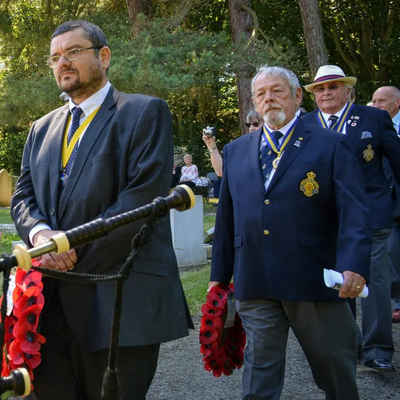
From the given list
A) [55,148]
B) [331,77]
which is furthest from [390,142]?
[55,148]

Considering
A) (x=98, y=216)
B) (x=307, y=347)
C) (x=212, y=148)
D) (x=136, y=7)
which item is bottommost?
(x=307, y=347)

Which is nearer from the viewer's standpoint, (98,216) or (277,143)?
(98,216)

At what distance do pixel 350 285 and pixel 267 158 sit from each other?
0.85 meters

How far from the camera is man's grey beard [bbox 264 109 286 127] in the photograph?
12.1 ft

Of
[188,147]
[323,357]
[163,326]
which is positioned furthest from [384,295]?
[188,147]

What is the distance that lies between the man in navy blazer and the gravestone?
5668 mm

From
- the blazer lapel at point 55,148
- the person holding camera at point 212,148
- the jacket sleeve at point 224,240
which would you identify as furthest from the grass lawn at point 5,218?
the blazer lapel at point 55,148

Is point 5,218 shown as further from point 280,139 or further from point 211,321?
point 280,139

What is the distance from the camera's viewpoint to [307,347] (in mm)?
3535

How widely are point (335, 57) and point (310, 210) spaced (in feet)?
70.1

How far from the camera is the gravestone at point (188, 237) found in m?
9.42

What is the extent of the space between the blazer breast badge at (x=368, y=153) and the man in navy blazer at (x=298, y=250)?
146 cm

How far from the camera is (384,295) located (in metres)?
5.25

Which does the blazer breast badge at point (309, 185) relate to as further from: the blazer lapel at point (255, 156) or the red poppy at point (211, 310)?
the red poppy at point (211, 310)
